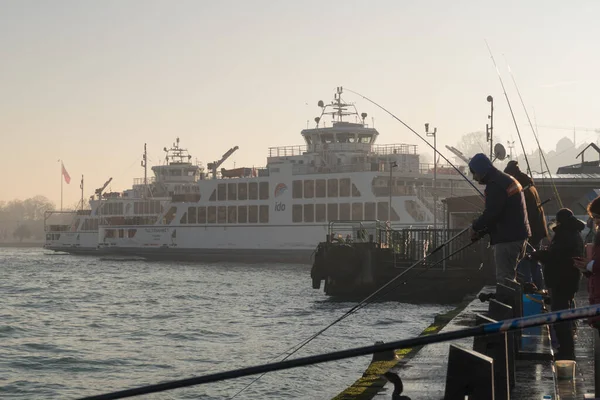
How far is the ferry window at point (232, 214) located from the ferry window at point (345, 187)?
8546 mm

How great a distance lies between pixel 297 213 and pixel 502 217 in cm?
5205

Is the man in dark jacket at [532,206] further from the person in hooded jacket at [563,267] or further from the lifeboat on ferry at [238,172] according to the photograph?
the lifeboat on ferry at [238,172]

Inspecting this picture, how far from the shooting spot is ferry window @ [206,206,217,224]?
211 ft

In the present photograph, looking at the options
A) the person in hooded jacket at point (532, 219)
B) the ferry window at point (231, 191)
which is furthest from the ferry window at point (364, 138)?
the person in hooded jacket at point (532, 219)

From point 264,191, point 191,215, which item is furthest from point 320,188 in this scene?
point 191,215

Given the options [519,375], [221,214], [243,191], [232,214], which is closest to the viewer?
[519,375]

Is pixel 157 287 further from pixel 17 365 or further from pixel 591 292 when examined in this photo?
pixel 591 292

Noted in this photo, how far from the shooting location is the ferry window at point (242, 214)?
62.3 meters

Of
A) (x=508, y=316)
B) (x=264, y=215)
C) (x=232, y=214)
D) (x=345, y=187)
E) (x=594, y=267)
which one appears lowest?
(x=508, y=316)

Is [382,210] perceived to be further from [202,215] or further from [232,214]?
[202,215]

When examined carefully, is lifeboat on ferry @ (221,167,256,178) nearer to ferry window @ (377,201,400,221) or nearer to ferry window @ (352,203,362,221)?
ferry window @ (352,203,362,221)

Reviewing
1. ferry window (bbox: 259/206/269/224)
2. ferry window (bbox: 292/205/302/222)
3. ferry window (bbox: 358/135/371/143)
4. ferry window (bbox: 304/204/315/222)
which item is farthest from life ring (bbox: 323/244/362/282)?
ferry window (bbox: 358/135/371/143)

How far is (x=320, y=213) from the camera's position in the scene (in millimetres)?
59062

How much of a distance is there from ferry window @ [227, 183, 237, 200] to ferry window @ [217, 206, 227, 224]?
0.86 meters
